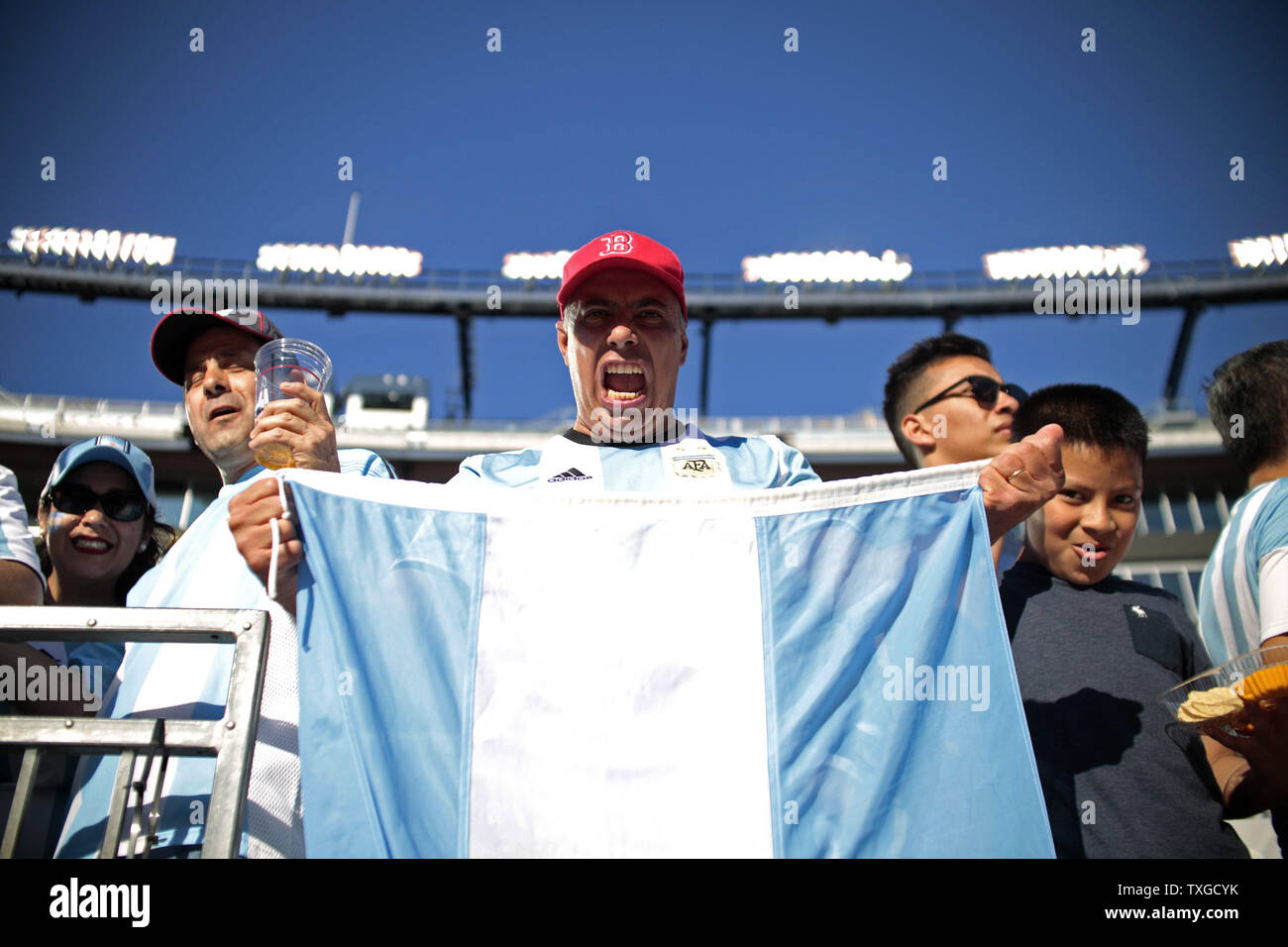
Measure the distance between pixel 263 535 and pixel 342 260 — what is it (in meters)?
A: 39.1

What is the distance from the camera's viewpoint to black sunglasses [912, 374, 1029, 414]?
3.79 m

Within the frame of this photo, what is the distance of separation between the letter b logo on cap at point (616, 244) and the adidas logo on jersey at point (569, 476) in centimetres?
74

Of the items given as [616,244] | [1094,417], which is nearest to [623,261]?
[616,244]

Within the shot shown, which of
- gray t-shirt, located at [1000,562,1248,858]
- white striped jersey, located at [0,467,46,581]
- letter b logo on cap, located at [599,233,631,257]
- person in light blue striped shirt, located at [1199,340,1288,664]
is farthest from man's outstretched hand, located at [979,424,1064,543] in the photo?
white striped jersey, located at [0,467,46,581]

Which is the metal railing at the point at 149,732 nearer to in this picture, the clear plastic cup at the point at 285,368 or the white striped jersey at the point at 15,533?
the clear plastic cup at the point at 285,368

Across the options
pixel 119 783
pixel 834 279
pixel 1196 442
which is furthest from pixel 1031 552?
pixel 834 279

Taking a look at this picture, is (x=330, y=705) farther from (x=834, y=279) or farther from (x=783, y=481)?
(x=834, y=279)

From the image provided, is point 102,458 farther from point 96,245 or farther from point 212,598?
point 96,245

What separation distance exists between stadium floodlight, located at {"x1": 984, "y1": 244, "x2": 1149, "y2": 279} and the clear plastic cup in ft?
117

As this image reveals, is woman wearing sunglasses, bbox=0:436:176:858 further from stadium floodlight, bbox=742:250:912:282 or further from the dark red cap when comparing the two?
stadium floodlight, bbox=742:250:912:282

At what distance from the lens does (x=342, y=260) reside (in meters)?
38.2

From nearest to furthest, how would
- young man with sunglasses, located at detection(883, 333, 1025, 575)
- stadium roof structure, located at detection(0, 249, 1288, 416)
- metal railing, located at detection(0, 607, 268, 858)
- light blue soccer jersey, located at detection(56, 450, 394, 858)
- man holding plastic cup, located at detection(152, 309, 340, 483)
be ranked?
metal railing, located at detection(0, 607, 268, 858)
light blue soccer jersey, located at detection(56, 450, 394, 858)
man holding plastic cup, located at detection(152, 309, 340, 483)
young man with sunglasses, located at detection(883, 333, 1025, 575)
stadium roof structure, located at detection(0, 249, 1288, 416)

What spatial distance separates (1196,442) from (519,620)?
95.5ft
